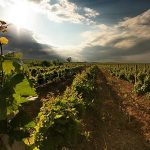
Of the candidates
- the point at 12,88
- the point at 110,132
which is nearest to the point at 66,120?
the point at 12,88

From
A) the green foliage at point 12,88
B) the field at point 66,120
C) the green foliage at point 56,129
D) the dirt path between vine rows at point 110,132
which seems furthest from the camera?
the dirt path between vine rows at point 110,132

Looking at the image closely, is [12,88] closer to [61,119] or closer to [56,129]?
[56,129]

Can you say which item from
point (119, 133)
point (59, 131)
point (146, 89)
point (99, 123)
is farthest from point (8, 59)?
point (146, 89)

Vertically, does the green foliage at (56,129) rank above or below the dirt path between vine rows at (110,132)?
above

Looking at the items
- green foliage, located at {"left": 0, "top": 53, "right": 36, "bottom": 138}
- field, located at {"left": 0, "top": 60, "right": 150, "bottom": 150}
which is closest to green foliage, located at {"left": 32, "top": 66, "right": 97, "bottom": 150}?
field, located at {"left": 0, "top": 60, "right": 150, "bottom": 150}

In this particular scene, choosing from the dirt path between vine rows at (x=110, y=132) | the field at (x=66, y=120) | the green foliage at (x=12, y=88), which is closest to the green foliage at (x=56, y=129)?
the field at (x=66, y=120)

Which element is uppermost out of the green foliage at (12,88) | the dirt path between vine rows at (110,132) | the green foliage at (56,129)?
the green foliage at (12,88)

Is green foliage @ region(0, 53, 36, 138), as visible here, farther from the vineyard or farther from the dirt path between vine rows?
the dirt path between vine rows

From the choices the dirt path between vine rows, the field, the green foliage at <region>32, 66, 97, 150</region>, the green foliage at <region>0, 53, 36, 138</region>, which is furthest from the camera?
the dirt path between vine rows

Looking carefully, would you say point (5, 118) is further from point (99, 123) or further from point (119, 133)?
point (99, 123)

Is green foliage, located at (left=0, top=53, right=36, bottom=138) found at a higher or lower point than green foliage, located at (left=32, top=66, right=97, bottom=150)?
higher

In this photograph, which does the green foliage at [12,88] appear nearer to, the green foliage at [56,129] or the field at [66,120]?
the field at [66,120]

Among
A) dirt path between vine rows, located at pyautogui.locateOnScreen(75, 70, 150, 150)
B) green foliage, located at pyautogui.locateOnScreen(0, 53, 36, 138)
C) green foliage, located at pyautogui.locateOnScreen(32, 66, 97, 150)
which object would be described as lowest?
dirt path between vine rows, located at pyautogui.locateOnScreen(75, 70, 150, 150)

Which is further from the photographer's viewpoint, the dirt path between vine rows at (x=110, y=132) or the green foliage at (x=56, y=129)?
the dirt path between vine rows at (x=110, y=132)
